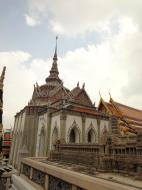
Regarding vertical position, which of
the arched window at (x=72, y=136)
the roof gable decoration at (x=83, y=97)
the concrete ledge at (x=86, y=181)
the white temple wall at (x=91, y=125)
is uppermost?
the roof gable decoration at (x=83, y=97)

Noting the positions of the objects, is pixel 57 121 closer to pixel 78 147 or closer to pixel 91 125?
pixel 91 125

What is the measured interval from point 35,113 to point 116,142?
71.3 feet

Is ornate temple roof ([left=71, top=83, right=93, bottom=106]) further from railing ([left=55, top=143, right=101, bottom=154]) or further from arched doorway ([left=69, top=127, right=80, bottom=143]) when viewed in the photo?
railing ([left=55, top=143, right=101, bottom=154])

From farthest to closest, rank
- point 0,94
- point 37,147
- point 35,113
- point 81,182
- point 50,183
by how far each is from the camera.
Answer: point 35,113, point 37,147, point 50,183, point 0,94, point 81,182

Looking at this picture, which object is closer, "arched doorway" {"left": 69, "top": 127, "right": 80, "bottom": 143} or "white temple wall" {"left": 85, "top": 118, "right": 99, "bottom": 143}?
"arched doorway" {"left": 69, "top": 127, "right": 80, "bottom": 143}

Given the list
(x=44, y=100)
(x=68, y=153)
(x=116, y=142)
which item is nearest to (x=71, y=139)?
(x=44, y=100)

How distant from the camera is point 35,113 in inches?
1183

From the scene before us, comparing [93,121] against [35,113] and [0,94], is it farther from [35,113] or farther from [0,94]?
[0,94]

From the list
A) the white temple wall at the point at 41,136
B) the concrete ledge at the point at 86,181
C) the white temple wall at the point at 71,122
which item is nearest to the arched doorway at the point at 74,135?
the white temple wall at the point at 71,122

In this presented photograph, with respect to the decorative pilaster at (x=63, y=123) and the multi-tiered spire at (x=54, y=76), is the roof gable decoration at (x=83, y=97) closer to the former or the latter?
the decorative pilaster at (x=63, y=123)

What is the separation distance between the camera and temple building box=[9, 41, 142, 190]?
8.12 m

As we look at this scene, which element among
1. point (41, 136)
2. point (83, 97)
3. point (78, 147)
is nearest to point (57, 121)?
point (41, 136)

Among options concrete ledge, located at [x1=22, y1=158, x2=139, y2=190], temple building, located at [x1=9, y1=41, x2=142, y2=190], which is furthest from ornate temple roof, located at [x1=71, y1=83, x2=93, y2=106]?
concrete ledge, located at [x1=22, y1=158, x2=139, y2=190]

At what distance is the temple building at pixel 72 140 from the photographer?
812 cm
